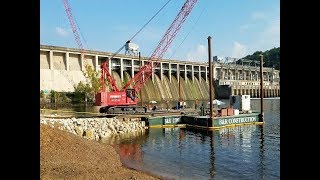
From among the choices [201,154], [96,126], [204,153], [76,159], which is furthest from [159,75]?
[76,159]

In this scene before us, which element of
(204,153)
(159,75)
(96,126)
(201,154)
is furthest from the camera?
(159,75)

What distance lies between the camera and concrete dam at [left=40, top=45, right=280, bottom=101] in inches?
3446

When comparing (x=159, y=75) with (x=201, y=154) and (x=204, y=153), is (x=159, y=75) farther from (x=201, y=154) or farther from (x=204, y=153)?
(x=201, y=154)

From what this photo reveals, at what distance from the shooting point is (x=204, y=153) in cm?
2614

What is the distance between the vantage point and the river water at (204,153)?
20203 mm

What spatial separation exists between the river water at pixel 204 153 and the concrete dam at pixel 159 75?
2919 cm

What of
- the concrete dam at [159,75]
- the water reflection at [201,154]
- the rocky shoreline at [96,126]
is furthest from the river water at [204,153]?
the concrete dam at [159,75]

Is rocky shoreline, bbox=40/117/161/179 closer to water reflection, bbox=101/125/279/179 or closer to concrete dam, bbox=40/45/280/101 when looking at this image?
water reflection, bbox=101/125/279/179

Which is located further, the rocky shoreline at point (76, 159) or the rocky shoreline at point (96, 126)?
the rocky shoreline at point (96, 126)

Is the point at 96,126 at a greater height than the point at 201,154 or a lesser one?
greater

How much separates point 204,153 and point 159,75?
308 ft

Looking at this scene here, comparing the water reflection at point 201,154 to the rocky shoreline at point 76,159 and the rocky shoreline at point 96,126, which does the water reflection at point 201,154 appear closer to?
the rocky shoreline at point 76,159

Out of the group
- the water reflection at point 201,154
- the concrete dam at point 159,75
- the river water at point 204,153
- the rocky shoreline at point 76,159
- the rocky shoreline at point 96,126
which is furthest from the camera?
the concrete dam at point 159,75
